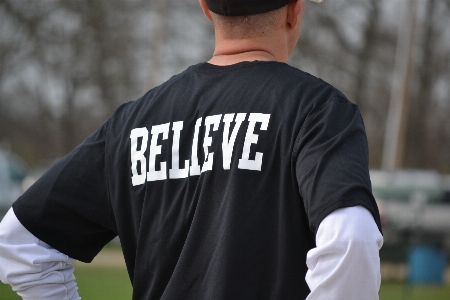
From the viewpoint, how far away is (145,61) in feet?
84.8

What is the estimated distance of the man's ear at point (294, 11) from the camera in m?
1.78

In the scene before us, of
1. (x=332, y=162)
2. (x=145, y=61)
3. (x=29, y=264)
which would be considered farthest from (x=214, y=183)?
(x=145, y=61)

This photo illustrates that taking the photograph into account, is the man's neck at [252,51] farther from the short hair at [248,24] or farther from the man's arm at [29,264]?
the man's arm at [29,264]

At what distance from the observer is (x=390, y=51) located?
2605 centimetres

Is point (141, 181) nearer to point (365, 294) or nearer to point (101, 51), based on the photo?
point (365, 294)

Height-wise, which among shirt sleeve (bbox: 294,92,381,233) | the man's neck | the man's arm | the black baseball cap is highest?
the black baseball cap

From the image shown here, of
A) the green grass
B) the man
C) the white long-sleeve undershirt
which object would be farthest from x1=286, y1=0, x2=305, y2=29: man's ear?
the green grass

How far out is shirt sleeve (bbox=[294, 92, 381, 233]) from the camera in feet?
4.76

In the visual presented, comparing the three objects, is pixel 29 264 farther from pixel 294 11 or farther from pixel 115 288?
pixel 115 288

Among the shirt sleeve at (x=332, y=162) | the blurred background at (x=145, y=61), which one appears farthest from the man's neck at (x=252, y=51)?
the blurred background at (x=145, y=61)

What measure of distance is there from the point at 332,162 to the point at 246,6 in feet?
1.65

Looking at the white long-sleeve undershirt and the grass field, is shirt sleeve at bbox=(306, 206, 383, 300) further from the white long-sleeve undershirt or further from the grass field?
the grass field

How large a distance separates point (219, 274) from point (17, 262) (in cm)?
62

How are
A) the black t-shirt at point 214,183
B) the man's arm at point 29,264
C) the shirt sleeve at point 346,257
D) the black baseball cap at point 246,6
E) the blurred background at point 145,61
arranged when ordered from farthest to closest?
the blurred background at point 145,61 → the man's arm at point 29,264 → the black baseball cap at point 246,6 → the black t-shirt at point 214,183 → the shirt sleeve at point 346,257
